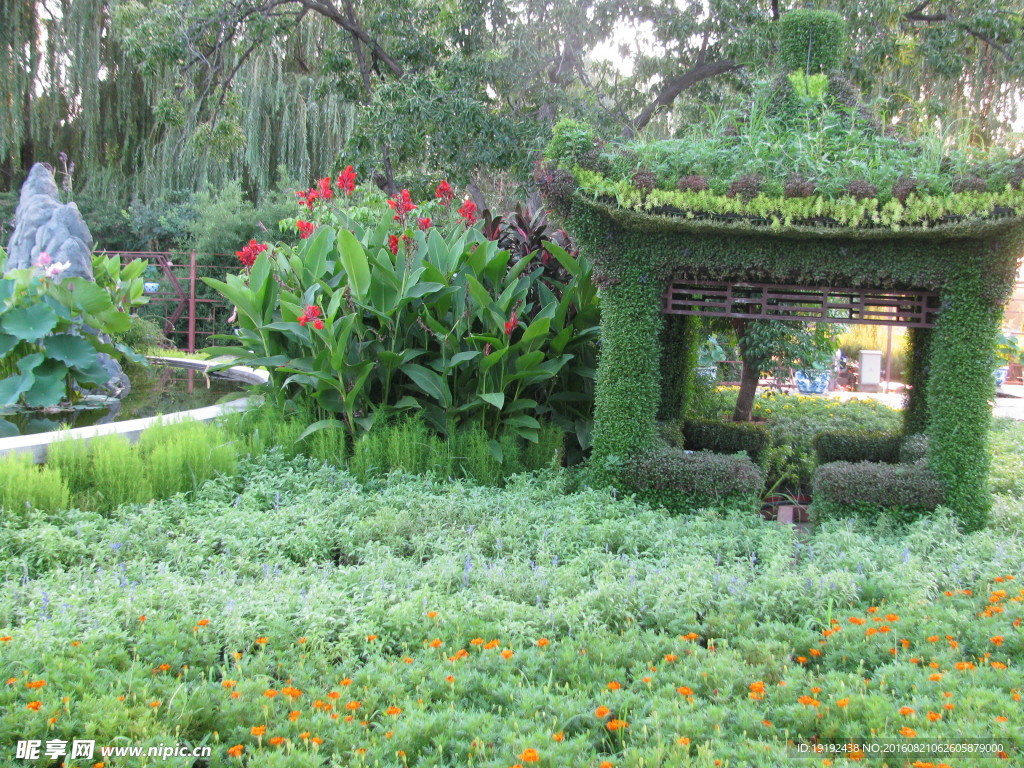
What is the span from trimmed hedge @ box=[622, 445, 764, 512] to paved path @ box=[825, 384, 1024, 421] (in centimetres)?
672

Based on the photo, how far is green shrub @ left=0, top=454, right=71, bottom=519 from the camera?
3871 millimetres

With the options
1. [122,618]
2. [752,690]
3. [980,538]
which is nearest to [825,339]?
[980,538]

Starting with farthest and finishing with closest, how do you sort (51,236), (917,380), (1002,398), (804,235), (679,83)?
(1002,398), (679,83), (51,236), (917,380), (804,235)

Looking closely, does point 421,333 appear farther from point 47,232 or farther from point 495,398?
point 47,232

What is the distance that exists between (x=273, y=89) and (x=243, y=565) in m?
13.4

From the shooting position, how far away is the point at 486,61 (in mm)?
10352

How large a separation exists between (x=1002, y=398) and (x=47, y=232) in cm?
1543

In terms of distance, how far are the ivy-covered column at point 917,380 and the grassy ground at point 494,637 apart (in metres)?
1.52

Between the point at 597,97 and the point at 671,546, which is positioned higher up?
the point at 597,97

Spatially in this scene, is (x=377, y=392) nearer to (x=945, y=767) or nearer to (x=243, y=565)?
(x=243, y=565)

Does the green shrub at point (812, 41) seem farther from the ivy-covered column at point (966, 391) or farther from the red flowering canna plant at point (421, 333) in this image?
the red flowering canna plant at point (421, 333)

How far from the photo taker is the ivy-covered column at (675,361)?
19.5ft

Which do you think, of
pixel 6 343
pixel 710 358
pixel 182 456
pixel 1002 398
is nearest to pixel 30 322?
pixel 6 343

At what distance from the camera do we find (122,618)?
2.71 m
